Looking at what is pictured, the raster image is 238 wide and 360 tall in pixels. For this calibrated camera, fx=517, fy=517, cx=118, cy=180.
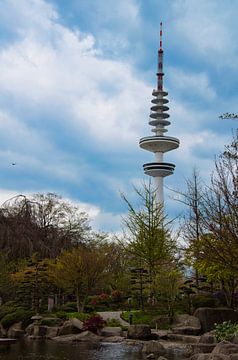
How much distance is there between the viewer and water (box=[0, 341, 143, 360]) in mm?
15812

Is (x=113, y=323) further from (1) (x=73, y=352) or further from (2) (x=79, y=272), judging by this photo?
(1) (x=73, y=352)

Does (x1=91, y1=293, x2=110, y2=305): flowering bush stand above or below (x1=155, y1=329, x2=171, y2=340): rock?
above

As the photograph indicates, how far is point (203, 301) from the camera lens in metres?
27.3

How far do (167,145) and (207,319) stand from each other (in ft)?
166

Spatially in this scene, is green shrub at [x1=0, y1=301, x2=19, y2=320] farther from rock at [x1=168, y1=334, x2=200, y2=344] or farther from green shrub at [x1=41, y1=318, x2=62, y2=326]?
rock at [x1=168, y1=334, x2=200, y2=344]

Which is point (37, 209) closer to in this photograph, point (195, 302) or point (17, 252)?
point (17, 252)

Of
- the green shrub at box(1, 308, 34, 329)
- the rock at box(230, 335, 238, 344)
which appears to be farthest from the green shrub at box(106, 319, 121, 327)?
the rock at box(230, 335, 238, 344)

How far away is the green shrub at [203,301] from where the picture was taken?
27000mm

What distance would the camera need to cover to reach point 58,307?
100 ft

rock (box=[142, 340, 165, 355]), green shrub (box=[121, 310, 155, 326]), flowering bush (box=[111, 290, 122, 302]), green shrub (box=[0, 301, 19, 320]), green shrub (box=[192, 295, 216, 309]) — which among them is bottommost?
rock (box=[142, 340, 165, 355])

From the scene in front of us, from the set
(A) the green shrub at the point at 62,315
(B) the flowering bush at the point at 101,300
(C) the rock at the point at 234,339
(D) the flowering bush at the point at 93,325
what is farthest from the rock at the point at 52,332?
(C) the rock at the point at 234,339

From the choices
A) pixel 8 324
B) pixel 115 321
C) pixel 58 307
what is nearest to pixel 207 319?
pixel 115 321

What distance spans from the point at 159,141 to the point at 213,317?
49332 millimetres

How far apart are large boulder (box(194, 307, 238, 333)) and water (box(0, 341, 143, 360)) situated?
3782mm
